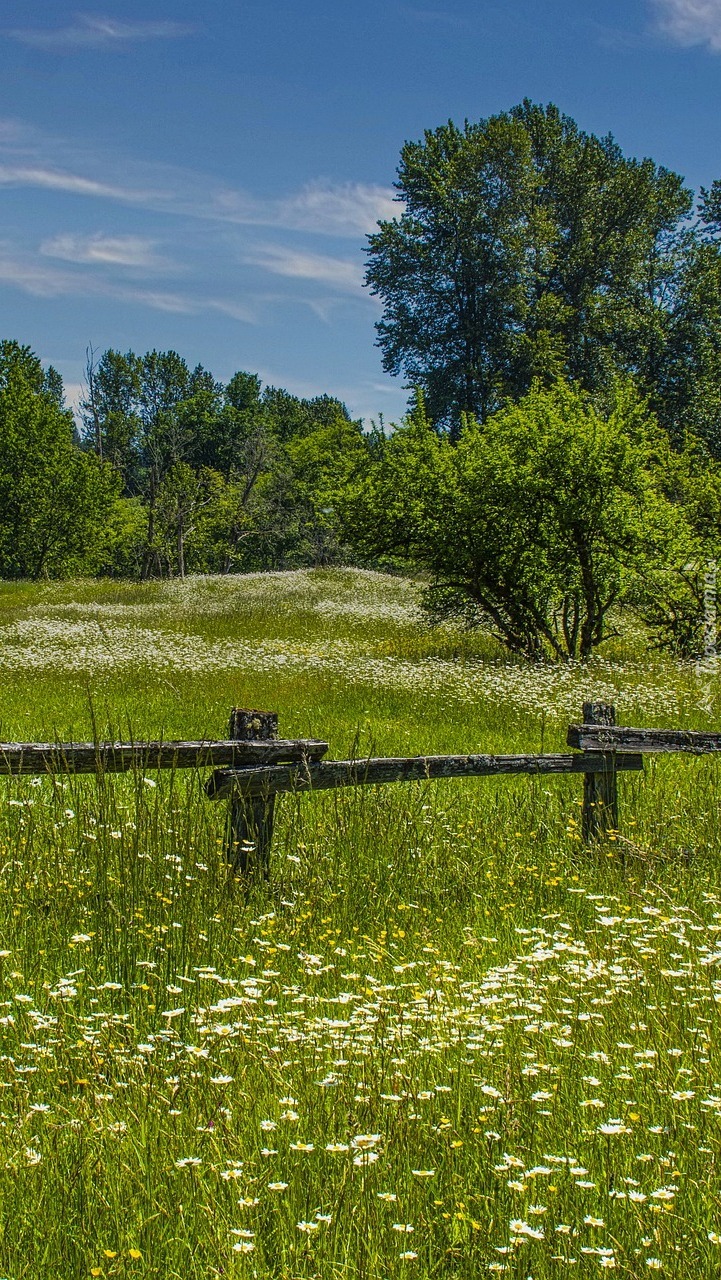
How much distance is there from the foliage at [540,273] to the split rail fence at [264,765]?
4475 centimetres

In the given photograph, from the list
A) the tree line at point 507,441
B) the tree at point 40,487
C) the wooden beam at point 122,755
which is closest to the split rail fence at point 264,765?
the wooden beam at point 122,755

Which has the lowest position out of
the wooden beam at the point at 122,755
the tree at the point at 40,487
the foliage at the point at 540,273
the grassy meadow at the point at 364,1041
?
the grassy meadow at the point at 364,1041

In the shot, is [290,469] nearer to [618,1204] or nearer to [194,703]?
[194,703]

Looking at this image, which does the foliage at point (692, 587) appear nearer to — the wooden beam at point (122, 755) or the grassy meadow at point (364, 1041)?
the grassy meadow at point (364, 1041)

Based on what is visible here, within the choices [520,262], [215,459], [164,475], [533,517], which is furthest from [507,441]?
[215,459]

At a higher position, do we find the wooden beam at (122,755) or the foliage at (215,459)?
the foliage at (215,459)

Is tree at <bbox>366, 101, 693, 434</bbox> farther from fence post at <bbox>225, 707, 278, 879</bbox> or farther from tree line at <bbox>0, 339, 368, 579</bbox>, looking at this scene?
fence post at <bbox>225, 707, 278, 879</bbox>

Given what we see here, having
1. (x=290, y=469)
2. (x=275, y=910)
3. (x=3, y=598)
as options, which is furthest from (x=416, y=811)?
(x=290, y=469)

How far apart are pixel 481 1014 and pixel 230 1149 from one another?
4.58 feet

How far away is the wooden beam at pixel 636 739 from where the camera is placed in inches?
292

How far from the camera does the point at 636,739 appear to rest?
25.0 feet

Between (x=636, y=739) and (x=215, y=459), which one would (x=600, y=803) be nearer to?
(x=636, y=739)

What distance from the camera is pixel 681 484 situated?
21.8 m

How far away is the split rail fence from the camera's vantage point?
5746 mm
